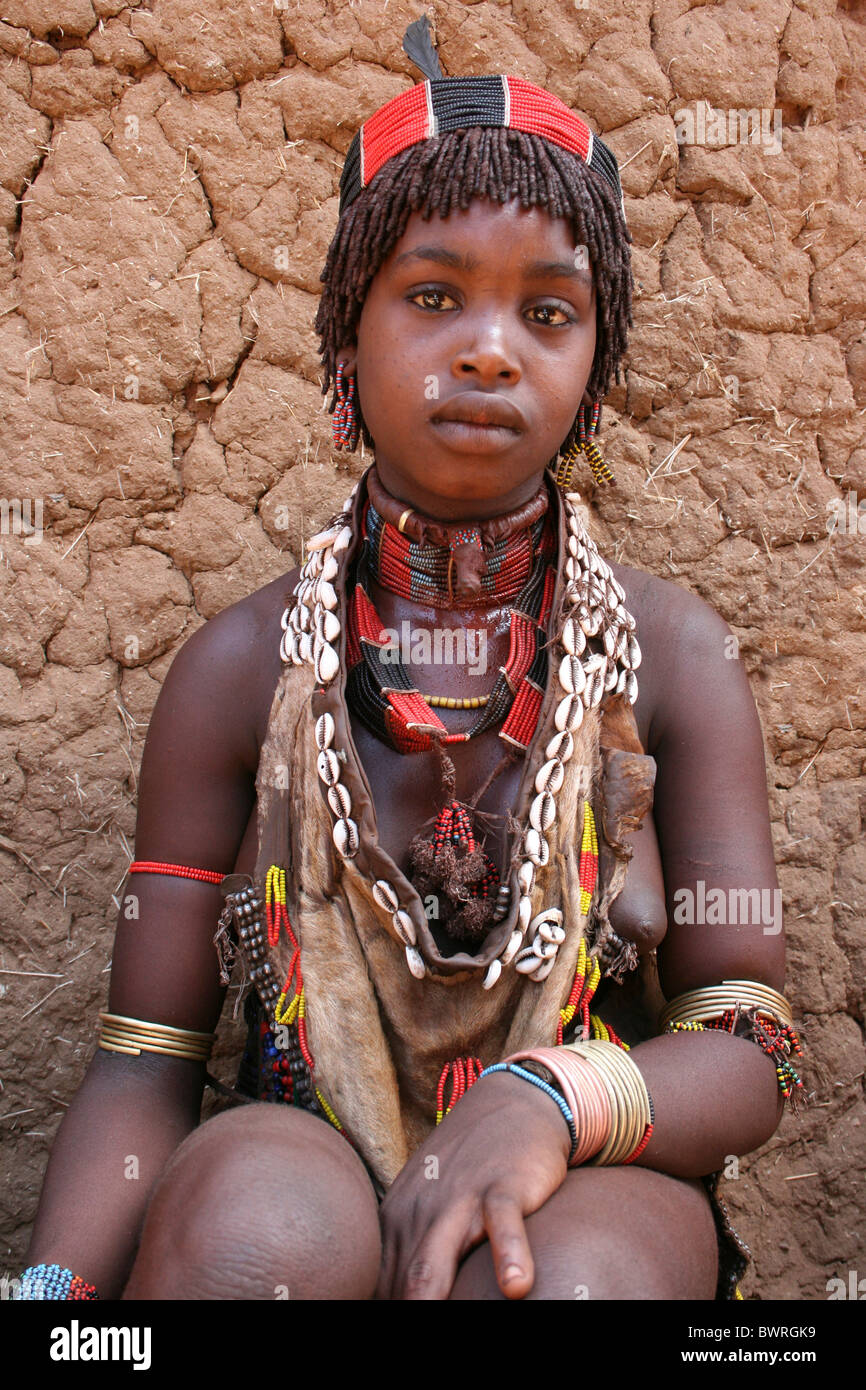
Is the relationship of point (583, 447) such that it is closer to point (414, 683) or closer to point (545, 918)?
point (414, 683)

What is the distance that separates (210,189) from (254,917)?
1.70 m

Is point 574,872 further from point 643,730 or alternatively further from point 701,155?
point 701,155

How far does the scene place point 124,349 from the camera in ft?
9.41

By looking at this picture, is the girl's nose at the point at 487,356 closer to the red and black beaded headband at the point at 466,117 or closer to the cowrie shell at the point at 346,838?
the red and black beaded headband at the point at 466,117

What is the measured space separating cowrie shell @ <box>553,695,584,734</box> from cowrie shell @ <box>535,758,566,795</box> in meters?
0.07

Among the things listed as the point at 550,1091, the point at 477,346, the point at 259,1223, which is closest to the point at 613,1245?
the point at 550,1091

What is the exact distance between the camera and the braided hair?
2064mm

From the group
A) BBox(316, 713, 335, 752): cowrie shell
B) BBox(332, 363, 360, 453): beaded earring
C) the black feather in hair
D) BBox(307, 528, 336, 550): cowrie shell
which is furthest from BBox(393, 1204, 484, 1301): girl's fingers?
the black feather in hair

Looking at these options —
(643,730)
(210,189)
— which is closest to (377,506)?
(643,730)

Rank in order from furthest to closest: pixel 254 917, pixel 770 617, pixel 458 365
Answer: pixel 770 617
pixel 254 917
pixel 458 365

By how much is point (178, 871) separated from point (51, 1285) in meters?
0.70

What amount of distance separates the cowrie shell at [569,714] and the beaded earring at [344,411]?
2.08 ft

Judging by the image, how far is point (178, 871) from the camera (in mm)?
2305

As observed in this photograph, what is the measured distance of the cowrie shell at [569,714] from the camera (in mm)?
2166
